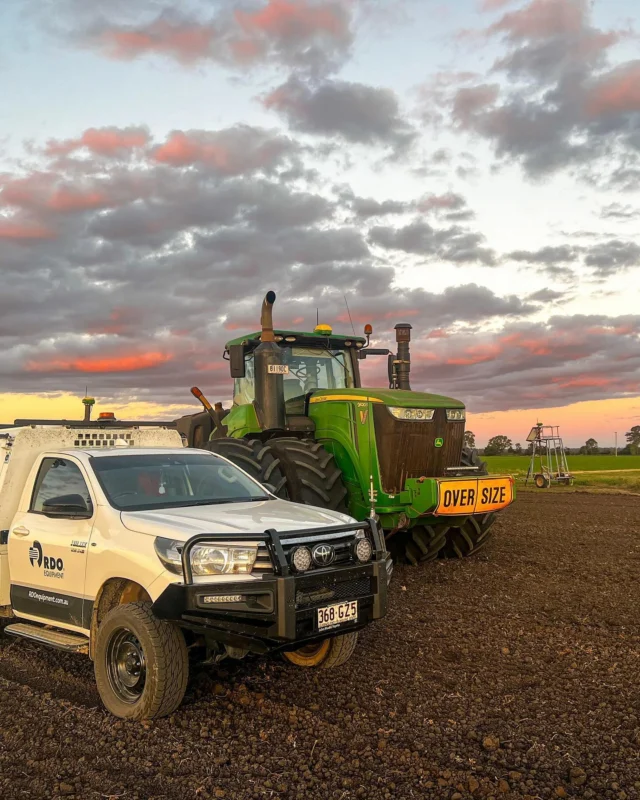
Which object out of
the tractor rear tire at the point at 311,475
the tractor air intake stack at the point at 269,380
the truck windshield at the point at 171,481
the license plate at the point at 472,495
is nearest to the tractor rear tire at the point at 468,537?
the license plate at the point at 472,495

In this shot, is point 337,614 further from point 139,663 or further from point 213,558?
point 139,663

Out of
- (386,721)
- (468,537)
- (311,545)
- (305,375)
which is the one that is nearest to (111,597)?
(311,545)

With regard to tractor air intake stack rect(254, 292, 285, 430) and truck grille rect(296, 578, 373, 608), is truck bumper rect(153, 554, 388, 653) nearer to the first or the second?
truck grille rect(296, 578, 373, 608)

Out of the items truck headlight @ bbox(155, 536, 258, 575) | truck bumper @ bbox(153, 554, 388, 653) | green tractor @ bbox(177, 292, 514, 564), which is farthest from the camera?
green tractor @ bbox(177, 292, 514, 564)

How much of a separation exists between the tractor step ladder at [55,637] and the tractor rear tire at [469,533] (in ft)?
19.1

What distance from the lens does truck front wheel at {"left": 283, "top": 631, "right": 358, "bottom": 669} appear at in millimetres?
5988

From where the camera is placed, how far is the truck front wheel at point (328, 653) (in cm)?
599

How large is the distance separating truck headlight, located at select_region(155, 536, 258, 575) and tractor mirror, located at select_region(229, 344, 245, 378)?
5223 mm

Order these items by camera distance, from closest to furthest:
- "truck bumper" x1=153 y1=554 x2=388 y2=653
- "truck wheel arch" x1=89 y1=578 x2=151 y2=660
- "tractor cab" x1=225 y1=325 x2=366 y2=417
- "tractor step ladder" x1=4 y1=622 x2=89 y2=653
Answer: "truck bumper" x1=153 y1=554 x2=388 y2=653, "truck wheel arch" x1=89 y1=578 x2=151 y2=660, "tractor step ladder" x1=4 y1=622 x2=89 y2=653, "tractor cab" x1=225 y1=325 x2=366 y2=417

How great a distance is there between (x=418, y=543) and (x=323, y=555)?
507cm

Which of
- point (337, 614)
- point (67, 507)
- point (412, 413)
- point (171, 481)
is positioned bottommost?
point (337, 614)

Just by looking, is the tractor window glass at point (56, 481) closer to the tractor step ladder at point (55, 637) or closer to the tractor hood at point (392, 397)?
the tractor step ladder at point (55, 637)

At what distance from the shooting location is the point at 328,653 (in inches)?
238

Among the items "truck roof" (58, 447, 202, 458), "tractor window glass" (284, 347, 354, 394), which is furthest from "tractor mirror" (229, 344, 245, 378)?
"truck roof" (58, 447, 202, 458)
